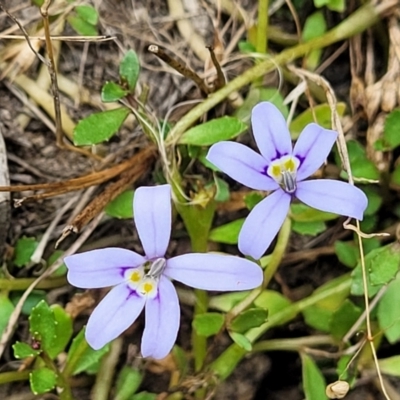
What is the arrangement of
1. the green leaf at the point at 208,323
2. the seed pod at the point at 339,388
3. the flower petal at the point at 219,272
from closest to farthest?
the flower petal at the point at 219,272
the seed pod at the point at 339,388
the green leaf at the point at 208,323

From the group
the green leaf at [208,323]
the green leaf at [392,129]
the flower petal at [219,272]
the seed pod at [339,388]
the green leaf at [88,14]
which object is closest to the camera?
the flower petal at [219,272]

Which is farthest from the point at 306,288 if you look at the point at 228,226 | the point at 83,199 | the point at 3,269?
the point at 3,269

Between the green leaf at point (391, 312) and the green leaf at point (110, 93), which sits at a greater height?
the green leaf at point (110, 93)

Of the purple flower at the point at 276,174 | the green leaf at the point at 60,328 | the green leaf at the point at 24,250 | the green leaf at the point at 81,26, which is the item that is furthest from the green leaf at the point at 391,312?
the green leaf at the point at 81,26

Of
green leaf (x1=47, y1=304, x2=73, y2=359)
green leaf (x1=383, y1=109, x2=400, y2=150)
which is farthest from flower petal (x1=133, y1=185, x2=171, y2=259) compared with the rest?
green leaf (x1=383, y1=109, x2=400, y2=150)

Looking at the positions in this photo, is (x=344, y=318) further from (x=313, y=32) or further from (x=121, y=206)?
(x=313, y=32)

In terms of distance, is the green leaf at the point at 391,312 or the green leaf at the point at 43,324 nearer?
the green leaf at the point at 43,324

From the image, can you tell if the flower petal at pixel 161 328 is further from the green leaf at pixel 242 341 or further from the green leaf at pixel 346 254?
the green leaf at pixel 346 254
